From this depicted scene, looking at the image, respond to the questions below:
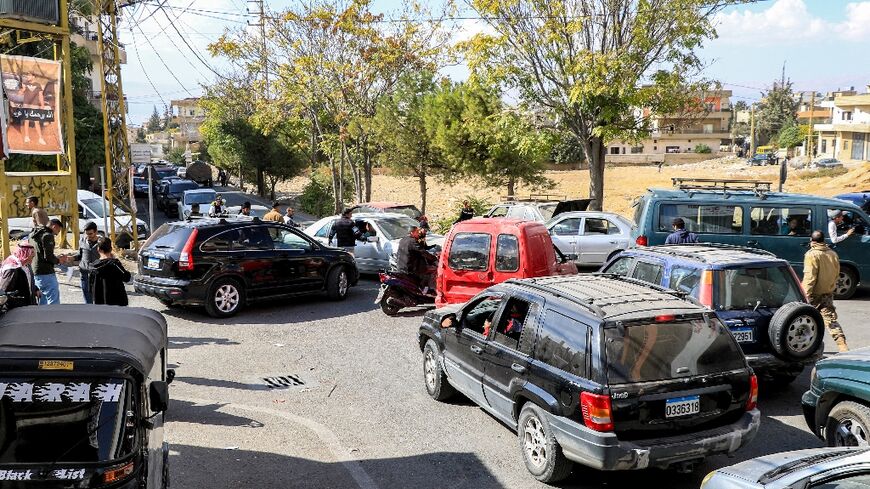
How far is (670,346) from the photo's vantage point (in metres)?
6.07

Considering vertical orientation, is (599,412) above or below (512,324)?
below

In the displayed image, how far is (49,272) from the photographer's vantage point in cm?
1085

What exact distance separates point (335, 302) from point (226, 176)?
165ft

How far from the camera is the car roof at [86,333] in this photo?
183 inches

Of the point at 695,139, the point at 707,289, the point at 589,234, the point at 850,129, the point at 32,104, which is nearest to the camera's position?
the point at 707,289

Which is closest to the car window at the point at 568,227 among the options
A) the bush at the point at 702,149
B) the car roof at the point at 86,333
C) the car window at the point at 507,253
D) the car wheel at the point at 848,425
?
the car window at the point at 507,253

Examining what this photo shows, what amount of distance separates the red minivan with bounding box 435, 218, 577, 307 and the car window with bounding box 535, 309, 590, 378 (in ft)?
14.1

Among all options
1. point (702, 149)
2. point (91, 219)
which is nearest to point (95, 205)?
point (91, 219)

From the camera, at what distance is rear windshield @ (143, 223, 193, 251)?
1254 centimetres

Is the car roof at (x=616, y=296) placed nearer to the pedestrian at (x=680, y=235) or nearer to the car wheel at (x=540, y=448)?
the car wheel at (x=540, y=448)

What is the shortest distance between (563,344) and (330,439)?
2674 mm

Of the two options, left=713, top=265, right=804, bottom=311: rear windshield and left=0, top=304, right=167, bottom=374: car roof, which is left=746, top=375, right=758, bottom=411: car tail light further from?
left=0, top=304, right=167, bottom=374: car roof

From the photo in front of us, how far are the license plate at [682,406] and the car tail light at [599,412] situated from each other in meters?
0.51

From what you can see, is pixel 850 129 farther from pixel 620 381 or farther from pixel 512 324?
pixel 620 381
